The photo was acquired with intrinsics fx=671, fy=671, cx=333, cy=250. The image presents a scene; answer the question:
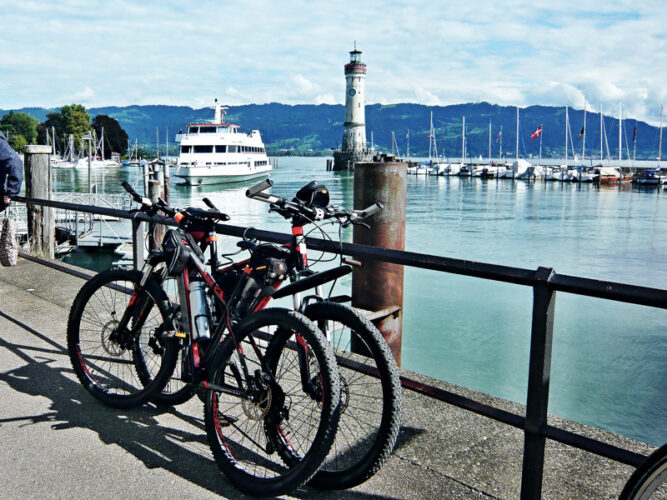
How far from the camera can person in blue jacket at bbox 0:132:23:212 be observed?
193 inches

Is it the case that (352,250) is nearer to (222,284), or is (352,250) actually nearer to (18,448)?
(222,284)

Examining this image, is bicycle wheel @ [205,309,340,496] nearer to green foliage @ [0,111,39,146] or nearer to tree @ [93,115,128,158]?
tree @ [93,115,128,158]

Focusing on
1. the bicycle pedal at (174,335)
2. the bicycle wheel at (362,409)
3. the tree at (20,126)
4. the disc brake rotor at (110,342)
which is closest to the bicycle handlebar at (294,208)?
the bicycle wheel at (362,409)

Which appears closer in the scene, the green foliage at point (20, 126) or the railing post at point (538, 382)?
the railing post at point (538, 382)

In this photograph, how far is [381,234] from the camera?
5.68 m

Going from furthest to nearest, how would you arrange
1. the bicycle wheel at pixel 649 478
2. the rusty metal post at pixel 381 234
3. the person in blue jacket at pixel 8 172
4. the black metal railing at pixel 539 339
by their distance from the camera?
the rusty metal post at pixel 381 234 < the person in blue jacket at pixel 8 172 < the black metal railing at pixel 539 339 < the bicycle wheel at pixel 649 478

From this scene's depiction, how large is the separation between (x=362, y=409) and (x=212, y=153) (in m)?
71.8

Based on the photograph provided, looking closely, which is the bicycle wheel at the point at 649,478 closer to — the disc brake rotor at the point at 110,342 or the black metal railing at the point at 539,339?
the black metal railing at the point at 539,339

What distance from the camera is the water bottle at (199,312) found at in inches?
120

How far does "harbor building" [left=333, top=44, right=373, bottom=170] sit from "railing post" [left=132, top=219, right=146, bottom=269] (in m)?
102

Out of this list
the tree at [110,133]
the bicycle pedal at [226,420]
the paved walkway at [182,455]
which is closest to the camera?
the paved walkway at [182,455]

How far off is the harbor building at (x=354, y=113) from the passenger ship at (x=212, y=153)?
3381 cm

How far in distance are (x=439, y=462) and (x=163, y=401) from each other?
145 centimetres

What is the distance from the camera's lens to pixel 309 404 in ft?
8.72
